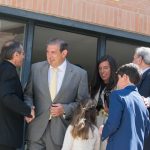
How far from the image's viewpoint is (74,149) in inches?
202

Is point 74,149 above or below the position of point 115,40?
below

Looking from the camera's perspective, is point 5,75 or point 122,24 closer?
point 5,75

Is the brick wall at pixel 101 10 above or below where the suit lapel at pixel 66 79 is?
above

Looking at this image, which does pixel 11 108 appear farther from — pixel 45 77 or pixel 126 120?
pixel 126 120

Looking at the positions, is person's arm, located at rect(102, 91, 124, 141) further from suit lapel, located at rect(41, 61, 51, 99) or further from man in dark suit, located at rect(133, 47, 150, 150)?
suit lapel, located at rect(41, 61, 51, 99)

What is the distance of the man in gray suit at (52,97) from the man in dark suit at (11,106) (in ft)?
0.75

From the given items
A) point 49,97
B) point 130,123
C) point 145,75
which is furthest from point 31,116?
point 145,75

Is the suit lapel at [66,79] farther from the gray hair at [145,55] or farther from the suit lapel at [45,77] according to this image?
the gray hair at [145,55]

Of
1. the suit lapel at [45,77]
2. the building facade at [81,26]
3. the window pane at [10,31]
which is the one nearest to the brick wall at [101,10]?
the building facade at [81,26]

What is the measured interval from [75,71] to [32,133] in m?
0.79

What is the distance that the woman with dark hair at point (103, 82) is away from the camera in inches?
221

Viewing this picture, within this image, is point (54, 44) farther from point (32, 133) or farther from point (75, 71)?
point (32, 133)

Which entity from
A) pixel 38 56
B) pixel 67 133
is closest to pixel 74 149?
pixel 67 133

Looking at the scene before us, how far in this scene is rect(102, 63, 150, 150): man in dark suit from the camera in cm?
457
